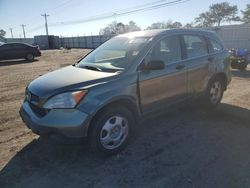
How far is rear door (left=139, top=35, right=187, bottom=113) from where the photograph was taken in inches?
152

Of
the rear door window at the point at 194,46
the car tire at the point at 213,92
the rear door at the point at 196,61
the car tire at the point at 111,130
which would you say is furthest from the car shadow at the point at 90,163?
the rear door window at the point at 194,46

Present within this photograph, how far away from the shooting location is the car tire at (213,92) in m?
5.24

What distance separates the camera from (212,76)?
5180 mm

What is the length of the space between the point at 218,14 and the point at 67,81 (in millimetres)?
66692

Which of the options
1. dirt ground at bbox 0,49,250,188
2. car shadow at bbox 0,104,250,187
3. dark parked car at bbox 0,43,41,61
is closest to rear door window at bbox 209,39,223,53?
dirt ground at bbox 0,49,250,188

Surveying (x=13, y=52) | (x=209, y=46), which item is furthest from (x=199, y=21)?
(x=209, y=46)

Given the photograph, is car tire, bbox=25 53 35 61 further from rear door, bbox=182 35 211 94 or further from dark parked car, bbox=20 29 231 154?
rear door, bbox=182 35 211 94

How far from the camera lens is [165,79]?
410cm

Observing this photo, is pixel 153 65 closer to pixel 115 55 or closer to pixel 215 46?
pixel 115 55

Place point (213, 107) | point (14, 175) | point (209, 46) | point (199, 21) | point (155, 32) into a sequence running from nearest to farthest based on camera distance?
1. point (14, 175)
2. point (155, 32)
3. point (209, 46)
4. point (213, 107)
5. point (199, 21)

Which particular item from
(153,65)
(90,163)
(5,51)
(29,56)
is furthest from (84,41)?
(90,163)

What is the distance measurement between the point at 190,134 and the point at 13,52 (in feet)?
59.0

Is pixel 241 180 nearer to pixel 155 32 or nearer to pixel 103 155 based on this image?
pixel 103 155

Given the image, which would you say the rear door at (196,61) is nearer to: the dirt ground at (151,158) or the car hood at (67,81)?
the dirt ground at (151,158)
